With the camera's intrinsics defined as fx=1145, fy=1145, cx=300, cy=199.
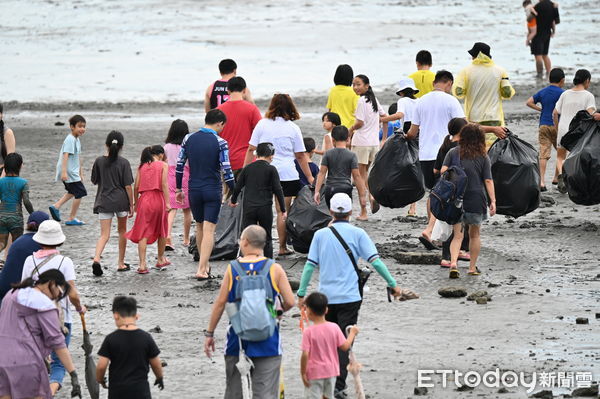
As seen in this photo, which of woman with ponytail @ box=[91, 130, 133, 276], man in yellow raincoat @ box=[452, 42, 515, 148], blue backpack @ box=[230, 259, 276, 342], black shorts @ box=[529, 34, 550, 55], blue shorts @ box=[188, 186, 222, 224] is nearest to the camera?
blue backpack @ box=[230, 259, 276, 342]

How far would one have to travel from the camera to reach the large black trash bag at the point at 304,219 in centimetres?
1217

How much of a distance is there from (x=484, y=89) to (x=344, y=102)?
1.79 m

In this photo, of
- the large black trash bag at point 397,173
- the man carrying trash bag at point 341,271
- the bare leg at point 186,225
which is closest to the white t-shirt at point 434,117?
the large black trash bag at point 397,173

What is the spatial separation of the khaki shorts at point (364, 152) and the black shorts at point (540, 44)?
13197mm

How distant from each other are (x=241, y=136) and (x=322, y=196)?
1116 millimetres

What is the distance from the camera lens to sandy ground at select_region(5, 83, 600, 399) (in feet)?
28.1

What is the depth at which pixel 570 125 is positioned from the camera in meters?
13.9

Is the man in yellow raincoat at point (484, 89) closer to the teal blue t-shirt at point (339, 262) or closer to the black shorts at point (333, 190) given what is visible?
the black shorts at point (333, 190)

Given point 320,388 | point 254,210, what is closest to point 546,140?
point 254,210

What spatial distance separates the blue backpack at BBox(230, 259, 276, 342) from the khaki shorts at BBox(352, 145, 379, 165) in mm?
7454

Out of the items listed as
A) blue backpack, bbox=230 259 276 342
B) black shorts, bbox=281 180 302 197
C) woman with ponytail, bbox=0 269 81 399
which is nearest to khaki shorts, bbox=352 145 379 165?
black shorts, bbox=281 180 302 197

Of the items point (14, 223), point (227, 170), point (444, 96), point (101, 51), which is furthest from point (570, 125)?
point (101, 51)

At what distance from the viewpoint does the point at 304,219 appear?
12219mm

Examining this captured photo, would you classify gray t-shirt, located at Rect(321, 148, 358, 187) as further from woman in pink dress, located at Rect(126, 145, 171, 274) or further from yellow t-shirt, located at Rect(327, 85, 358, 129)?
yellow t-shirt, located at Rect(327, 85, 358, 129)
